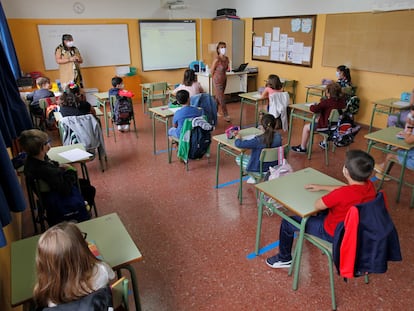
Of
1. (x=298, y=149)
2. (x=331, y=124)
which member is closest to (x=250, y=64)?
(x=298, y=149)

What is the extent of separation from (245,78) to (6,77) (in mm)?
6324

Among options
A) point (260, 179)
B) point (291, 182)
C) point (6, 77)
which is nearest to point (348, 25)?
point (260, 179)

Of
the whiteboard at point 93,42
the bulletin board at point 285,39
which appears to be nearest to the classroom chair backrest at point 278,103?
the bulletin board at point 285,39

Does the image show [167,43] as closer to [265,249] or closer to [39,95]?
[39,95]

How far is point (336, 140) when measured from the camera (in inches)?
173

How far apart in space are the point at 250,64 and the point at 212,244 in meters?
6.75

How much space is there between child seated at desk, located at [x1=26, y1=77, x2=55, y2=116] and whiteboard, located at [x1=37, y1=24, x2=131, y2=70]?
2.13 meters

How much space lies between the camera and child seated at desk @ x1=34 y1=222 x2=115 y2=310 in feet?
4.32

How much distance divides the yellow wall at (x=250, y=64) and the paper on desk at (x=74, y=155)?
198 inches

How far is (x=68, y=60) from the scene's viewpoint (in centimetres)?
689

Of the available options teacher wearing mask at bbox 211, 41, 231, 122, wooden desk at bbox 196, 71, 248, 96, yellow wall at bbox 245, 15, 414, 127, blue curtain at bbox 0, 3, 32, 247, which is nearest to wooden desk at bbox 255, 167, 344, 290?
blue curtain at bbox 0, 3, 32, 247

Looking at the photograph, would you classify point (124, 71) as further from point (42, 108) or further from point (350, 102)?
point (350, 102)

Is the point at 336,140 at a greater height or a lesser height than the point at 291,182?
lesser

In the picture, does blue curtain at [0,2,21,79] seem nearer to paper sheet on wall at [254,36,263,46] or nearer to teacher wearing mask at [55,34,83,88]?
teacher wearing mask at [55,34,83,88]
